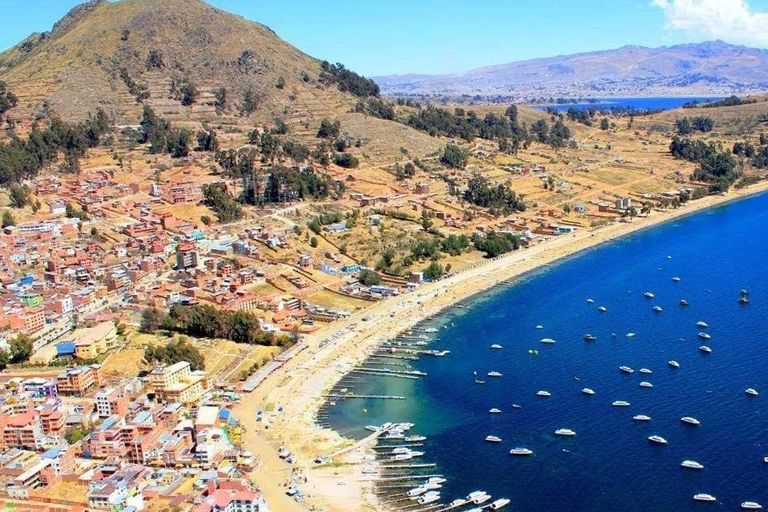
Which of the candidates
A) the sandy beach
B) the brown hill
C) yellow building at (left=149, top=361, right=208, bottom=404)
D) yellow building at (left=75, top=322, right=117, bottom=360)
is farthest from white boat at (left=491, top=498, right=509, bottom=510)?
the brown hill

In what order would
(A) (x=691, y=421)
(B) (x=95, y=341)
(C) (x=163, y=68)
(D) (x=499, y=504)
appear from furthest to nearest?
1. (C) (x=163, y=68)
2. (B) (x=95, y=341)
3. (A) (x=691, y=421)
4. (D) (x=499, y=504)

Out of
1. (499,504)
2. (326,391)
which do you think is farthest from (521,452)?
(326,391)

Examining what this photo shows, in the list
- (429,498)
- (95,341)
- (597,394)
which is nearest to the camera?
(429,498)

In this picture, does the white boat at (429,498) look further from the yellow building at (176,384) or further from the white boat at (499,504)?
the yellow building at (176,384)

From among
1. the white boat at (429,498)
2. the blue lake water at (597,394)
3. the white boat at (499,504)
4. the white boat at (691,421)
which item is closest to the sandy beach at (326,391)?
the blue lake water at (597,394)

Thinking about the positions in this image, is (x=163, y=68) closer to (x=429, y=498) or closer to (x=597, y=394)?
(x=597, y=394)

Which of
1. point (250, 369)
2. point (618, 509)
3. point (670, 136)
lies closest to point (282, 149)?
point (250, 369)

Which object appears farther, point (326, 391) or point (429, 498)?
point (326, 391)

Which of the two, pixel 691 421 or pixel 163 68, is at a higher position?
pixel 163 68

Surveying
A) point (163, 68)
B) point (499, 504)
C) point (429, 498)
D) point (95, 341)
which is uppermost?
point (163, 68)
